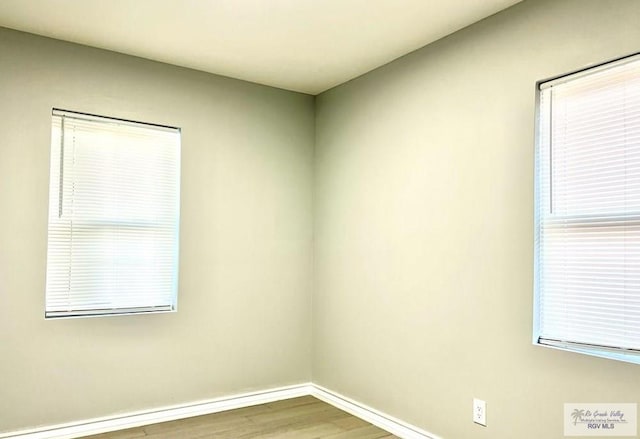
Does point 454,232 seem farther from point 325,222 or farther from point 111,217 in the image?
point 111,217

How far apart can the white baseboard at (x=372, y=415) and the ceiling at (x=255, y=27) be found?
237cm

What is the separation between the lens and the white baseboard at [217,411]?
3008 mm

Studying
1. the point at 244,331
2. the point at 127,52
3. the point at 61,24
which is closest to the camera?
the point at 61,24

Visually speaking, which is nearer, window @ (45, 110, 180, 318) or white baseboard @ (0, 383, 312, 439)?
white baseboard @ (0, 383, 312, 439)

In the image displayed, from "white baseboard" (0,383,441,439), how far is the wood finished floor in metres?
0.05

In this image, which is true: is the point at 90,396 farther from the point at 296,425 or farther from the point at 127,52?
the point at 127,52

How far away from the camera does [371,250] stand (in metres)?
3.51

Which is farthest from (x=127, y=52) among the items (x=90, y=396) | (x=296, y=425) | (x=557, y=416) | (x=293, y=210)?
(x=557, y=416)

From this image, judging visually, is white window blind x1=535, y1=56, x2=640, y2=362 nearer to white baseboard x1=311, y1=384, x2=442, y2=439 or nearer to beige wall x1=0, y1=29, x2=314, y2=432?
white baseboard x1=311, y1=384, x2=442, y2=439

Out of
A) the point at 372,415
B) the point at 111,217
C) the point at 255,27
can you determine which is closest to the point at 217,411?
the point at 372,415

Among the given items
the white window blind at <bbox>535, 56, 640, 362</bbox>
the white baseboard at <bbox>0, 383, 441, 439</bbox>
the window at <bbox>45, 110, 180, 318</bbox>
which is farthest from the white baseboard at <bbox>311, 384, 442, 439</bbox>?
the window at <bbox>45, 110, 180, 318</bbox>

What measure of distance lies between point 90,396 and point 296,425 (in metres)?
1.32

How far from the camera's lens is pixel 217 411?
3.55 m

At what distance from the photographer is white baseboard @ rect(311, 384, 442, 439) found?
10.0 ft
